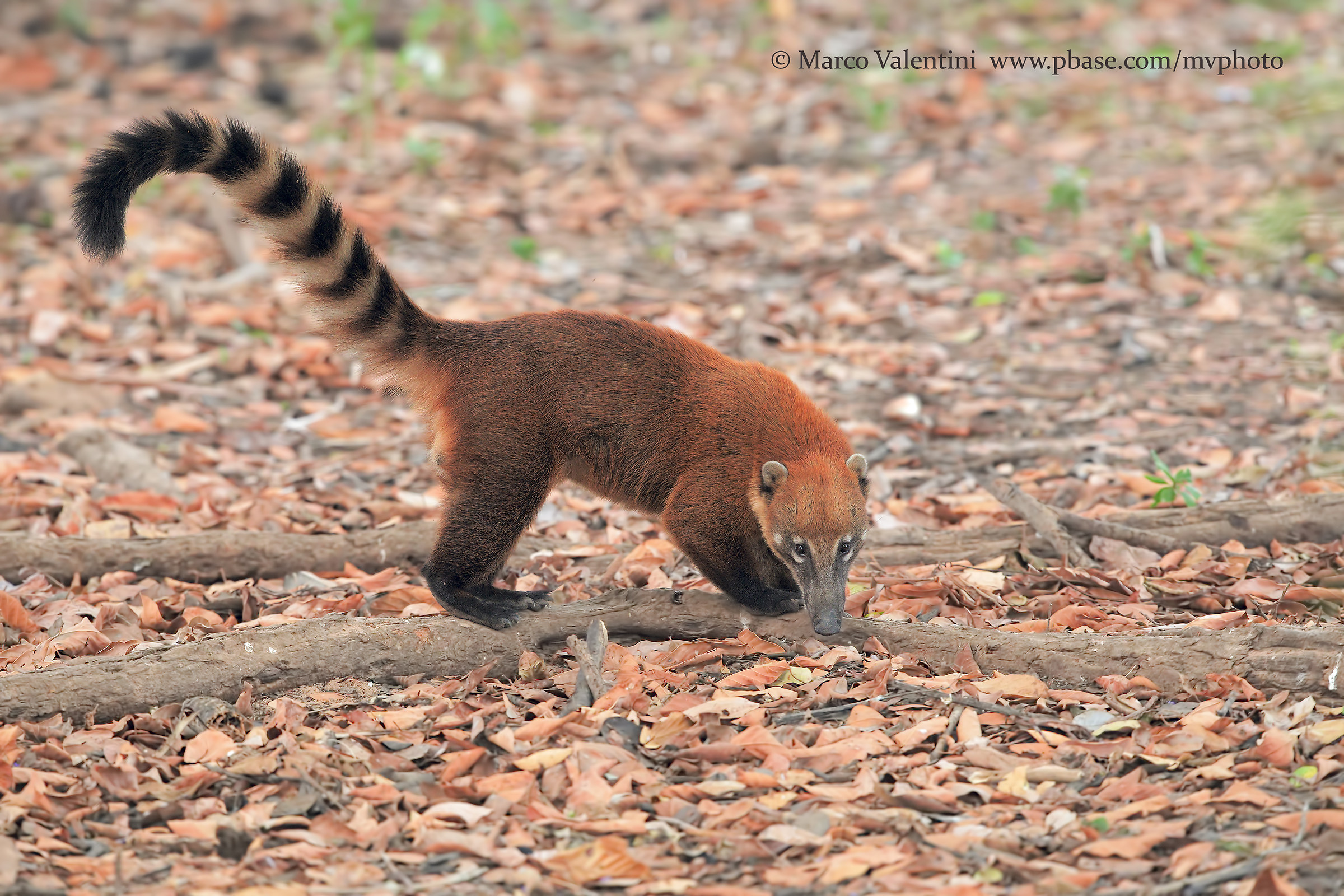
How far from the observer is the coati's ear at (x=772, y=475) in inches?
197

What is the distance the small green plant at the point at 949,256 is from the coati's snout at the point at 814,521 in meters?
4.64

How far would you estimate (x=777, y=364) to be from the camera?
26.3ft

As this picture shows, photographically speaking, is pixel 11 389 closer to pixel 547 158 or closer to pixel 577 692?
pixel 577 692

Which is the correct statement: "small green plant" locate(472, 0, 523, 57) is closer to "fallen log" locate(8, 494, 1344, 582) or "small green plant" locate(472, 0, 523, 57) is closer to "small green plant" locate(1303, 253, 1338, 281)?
"small green plant" locate(1303, 253, 1338, 281)

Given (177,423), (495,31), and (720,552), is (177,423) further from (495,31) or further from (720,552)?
(495,31)

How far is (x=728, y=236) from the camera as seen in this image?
1026cm

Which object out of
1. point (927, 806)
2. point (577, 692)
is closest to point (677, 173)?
point (577, 692)

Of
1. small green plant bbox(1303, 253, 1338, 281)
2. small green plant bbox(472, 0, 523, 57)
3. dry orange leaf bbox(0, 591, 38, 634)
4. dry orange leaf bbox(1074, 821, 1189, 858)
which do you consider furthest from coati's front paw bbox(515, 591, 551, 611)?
small green plant bbox(472, 0, 523, 57)

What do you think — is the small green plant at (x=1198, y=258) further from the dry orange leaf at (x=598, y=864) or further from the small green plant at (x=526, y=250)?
the dry orange leaf at (x=598, y=864)

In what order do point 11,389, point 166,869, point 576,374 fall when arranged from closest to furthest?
point 166,869, point 576,374, point 11,389

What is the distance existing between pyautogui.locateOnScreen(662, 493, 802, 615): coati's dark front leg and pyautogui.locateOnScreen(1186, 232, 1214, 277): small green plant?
5067mm

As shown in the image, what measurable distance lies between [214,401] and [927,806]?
5.48 metres

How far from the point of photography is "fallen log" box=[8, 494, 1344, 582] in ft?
17.9

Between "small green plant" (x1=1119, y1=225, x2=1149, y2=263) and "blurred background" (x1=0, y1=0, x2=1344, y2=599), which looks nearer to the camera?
"blurred background" (x1=0, y1=0, x2=1344, y2=599)
